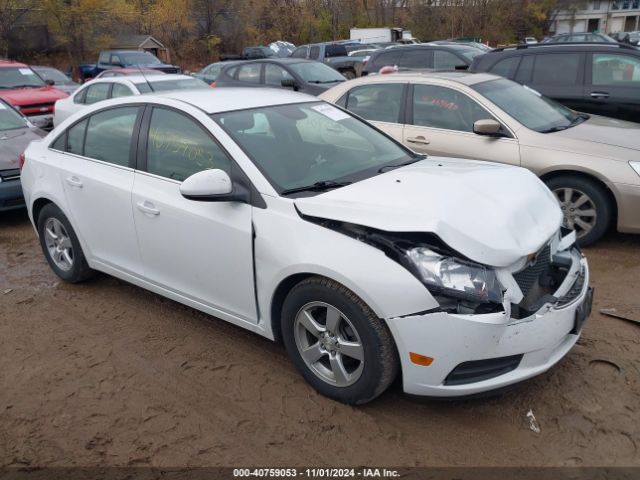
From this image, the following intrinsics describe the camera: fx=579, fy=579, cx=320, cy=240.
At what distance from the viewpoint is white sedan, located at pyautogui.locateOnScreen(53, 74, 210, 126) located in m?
10.1

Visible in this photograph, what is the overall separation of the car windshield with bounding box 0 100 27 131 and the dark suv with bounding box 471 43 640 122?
6758 mm

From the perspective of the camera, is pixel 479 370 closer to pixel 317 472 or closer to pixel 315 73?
pixel 317 472

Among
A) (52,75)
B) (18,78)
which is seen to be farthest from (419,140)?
(52,75)

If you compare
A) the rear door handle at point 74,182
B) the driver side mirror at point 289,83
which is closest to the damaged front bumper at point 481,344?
the rear door handle at point 74,182

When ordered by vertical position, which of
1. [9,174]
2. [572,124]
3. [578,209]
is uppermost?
[572,124]

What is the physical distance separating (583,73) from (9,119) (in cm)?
795

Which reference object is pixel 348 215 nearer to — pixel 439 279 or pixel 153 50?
pixel 439 279

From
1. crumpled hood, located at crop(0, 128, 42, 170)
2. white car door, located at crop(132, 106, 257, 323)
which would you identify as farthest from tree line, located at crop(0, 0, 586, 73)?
white car door, located at crop(132, 106, 257, 323)

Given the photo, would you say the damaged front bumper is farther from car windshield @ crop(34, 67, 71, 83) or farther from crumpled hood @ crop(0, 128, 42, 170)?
car windshield @ crop(34, 67, 71, 83)

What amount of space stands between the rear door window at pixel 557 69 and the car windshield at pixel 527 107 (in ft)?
5.95

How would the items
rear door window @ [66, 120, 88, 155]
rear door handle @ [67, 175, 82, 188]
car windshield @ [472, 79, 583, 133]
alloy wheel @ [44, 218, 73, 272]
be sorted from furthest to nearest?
car windshield @ [472, 79, 583, 133] < alloy wheel @ [44, 218, 73, 272] < rear door window @ [66, 120, 88, 155] < rear door handle @ [67, 175, 82, 188]

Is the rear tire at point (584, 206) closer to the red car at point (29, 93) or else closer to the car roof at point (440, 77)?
the car roof at point (440, 77)

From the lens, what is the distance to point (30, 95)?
1264 centimetres

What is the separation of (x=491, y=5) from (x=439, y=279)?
54579mm
